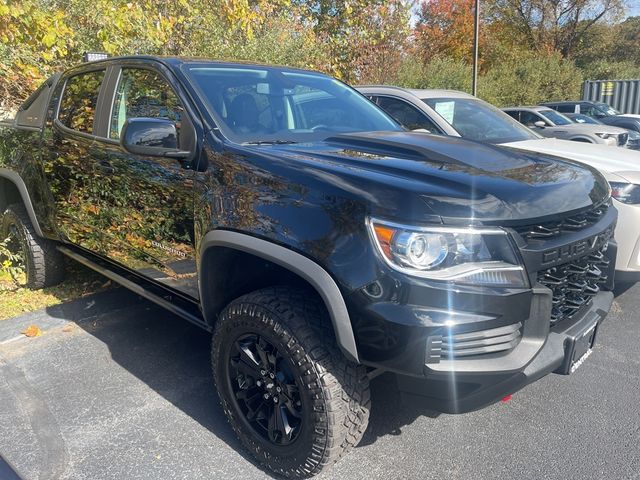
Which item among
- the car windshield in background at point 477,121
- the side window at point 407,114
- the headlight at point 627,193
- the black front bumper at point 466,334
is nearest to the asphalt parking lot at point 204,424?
the black front bumper at point 466,334

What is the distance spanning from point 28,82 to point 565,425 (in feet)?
21.0

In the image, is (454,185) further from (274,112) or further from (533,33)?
(533,33)

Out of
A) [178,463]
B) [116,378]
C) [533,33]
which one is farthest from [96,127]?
[533,33]

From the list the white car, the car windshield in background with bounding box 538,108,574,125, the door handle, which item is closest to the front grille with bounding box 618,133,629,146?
the car windshield in background with bounding box 538,108,574,125

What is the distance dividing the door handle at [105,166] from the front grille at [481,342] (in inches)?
91.9

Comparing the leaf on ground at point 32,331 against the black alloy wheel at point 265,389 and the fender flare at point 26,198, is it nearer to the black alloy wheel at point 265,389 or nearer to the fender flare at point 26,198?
the fender flare at point 26,198

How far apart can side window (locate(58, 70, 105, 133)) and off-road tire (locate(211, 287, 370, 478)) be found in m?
2.09

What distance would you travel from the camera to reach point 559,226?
2.19 metres

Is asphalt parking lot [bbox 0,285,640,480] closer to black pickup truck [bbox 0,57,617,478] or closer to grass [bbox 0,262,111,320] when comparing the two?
black pickup truck [bbox 0,57,617,478]

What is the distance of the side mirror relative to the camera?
8.71 ft

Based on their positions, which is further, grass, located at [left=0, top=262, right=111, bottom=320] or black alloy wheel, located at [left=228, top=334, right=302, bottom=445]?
grass, located at [left=0, top=262, right=111, bottom=320]

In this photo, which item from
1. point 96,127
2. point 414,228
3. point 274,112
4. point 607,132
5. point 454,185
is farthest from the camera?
point 607,132

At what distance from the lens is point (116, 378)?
3.35 metres

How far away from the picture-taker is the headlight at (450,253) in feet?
6.36
